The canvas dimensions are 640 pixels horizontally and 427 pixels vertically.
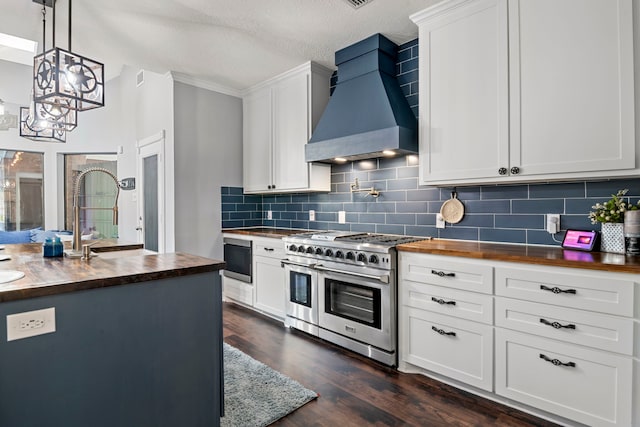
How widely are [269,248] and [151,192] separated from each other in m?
1.93

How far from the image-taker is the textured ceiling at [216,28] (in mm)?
2543

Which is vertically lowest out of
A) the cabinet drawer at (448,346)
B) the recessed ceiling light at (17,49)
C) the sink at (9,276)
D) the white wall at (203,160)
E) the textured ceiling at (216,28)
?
the cabinet drawer at (448,346)

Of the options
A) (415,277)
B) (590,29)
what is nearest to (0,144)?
(415,277)

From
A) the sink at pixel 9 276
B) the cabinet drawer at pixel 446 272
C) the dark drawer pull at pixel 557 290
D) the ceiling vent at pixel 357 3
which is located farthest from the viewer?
the ceiling vent at pixel 357 3

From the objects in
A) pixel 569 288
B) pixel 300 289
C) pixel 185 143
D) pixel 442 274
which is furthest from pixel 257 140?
pixel 569 288

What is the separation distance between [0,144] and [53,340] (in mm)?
5967

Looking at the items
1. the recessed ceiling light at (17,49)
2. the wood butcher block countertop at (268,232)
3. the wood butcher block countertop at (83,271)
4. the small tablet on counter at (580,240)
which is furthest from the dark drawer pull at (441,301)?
the recessed ceiling light at (17,49)

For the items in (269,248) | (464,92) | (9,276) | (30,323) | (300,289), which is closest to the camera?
(30,323)

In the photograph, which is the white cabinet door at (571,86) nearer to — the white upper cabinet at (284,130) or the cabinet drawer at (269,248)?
the white upper cabinet at (284,130)

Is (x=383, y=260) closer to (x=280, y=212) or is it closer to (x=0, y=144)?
(x=280, y=212)

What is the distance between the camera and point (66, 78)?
6.28ft

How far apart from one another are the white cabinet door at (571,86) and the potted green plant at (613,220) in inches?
11.7

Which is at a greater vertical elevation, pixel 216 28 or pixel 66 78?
pixel 216 28

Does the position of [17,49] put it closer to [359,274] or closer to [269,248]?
[269,248]
